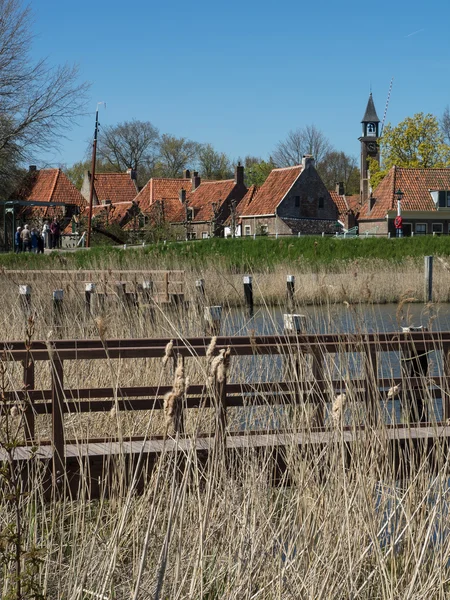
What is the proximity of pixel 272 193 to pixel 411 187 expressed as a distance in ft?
25.3

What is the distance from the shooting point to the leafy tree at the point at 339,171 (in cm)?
7394

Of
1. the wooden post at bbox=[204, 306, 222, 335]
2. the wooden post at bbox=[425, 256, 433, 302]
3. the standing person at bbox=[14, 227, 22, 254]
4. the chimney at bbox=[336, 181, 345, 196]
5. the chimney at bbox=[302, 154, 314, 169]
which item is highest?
the chimney at bbox=[302, 154, 314, 169]

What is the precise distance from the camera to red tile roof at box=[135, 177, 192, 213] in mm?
55875

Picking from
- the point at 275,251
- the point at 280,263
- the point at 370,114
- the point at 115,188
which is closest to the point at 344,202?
the point at 115,188

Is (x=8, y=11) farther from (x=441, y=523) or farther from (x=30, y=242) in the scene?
(x=441, y=523)

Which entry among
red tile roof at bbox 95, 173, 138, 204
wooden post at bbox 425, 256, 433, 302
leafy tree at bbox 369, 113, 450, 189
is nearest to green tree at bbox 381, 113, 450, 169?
leafy tree at bbox 369, 113, 450, 189

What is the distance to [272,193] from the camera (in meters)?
52.3

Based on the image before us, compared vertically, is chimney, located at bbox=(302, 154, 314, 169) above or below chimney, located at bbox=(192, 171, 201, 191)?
above

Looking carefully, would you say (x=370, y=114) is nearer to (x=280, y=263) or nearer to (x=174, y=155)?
(x=174, y=155)

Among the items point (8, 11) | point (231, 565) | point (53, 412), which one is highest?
point (8, 11)

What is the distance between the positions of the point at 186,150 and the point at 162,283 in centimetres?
5609

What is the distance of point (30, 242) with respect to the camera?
30172 mm

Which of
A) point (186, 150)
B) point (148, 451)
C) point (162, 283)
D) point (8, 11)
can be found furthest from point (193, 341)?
point (186, 150)

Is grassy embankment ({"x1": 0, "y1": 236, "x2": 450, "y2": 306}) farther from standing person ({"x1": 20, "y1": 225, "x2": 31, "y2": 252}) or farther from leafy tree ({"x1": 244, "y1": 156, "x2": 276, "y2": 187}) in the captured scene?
leafy tree ({"x1": 244, "y1": 156, "x2": 276, "y2": 187})
